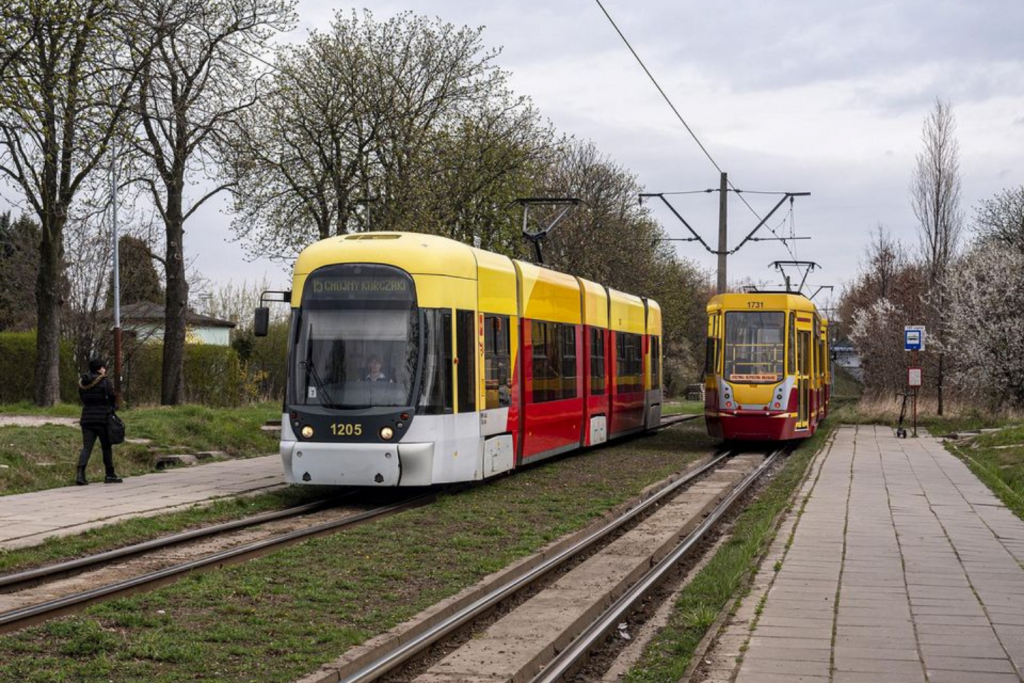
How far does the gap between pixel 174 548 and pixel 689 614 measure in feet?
17.3

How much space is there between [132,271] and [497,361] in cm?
3308

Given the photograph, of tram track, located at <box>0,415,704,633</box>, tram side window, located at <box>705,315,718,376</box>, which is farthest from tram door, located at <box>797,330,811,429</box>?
tram track, located at <box>0,415,704,633</box>

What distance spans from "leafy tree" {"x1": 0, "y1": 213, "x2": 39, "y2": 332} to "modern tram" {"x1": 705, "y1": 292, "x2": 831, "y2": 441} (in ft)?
95.3

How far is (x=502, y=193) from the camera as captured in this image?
36562 mm

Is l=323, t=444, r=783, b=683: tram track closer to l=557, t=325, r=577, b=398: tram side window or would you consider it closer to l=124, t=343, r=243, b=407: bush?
l=557, t=325, r=577, b=398: tram side window

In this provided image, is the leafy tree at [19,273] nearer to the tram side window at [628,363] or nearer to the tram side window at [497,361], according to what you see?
the tram side window at [628,363]

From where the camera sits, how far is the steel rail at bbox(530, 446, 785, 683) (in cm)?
764

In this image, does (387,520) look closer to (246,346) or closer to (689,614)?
(689,614)

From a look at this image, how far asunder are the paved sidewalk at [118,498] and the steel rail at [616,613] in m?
5.44

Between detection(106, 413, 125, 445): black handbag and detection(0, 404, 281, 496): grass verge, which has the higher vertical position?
detection(106, 413, 125, 445): black handbag

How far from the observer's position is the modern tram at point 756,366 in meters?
25.5

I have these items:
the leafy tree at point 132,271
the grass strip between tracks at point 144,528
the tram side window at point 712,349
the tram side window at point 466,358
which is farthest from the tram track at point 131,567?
the leafy tree at point 132,271

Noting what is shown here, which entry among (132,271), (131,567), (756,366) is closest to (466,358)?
(131,567)

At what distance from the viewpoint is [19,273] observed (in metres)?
47.6
